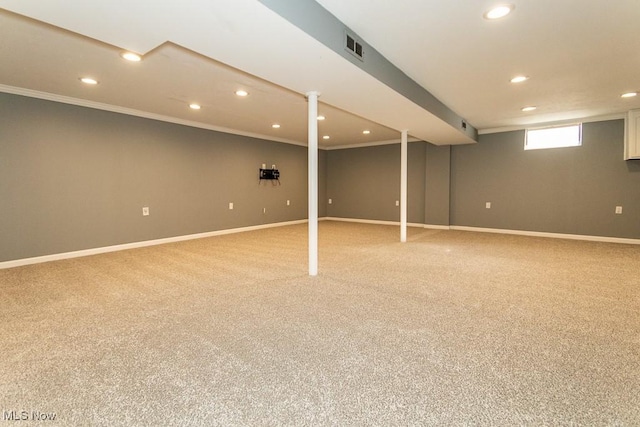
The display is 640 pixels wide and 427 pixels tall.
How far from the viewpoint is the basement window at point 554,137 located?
596 cm

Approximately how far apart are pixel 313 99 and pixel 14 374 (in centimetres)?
328

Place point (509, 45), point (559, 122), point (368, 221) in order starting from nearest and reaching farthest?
1. point (509, 45)
2. point (559, 122)
3. point (368, 221)

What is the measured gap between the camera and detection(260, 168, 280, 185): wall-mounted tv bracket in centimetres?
747

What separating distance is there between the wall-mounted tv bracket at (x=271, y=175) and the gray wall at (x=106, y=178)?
30 centimetres

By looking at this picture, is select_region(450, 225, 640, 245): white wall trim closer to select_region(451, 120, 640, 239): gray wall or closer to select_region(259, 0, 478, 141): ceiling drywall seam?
select_region(451, 120, 640, 239): gray wall

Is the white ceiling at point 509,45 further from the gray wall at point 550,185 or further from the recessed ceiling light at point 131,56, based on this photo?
the recessed ceiling light at point 131,56

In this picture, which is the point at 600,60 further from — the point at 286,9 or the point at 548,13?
the point at 286,9

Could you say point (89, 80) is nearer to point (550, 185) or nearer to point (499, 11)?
point (499, 11)

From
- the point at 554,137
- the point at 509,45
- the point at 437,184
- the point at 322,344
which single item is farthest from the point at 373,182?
the point at 322,344

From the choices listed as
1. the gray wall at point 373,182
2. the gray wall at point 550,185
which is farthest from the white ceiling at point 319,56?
the gray wall at point 373,182

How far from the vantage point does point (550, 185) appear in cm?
619

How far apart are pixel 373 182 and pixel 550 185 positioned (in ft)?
13.2

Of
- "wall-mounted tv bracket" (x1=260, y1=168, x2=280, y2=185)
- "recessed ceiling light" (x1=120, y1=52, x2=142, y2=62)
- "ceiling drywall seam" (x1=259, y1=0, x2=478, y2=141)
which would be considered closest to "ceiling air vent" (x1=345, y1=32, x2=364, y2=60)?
"ceiling drywall seam" (x1=259, y1=0, x2=478, y2=141)

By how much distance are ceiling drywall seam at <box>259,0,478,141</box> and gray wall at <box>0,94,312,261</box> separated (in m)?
4.24
